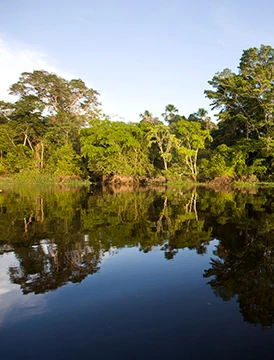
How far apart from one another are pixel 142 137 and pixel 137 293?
3187 cm

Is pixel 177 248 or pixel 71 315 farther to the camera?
pixel 177 248

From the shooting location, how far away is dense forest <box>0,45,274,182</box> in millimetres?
31767

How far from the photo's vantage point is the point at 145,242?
7.44 meters

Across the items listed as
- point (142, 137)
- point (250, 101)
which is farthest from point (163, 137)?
point (250, 101)

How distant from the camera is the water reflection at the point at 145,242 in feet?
15.4

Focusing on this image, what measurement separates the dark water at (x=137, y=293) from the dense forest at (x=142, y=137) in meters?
25.2

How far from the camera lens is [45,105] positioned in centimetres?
4066

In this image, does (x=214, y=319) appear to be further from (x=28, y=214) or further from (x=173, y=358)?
(x=28, y=214)

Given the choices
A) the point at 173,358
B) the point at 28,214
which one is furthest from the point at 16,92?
the point at 173,358

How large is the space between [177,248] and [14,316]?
13.4ft

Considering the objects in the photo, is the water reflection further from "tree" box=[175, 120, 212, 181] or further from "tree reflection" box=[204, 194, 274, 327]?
"tree" box=[175, 120, 212, 181]

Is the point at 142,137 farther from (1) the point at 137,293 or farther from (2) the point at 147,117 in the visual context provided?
(1) the point at 137,293

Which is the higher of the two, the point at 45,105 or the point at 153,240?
the point at 45,105

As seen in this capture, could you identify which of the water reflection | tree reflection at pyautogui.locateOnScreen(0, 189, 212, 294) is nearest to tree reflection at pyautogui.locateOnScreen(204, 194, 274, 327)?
the water reflection
